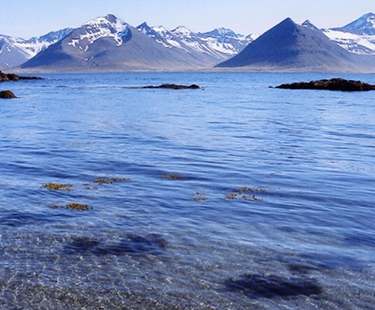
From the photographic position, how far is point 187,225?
46.9 feet

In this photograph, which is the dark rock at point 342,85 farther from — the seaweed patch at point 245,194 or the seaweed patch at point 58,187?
the seaweed patch at point 58,187

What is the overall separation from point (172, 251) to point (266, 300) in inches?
113

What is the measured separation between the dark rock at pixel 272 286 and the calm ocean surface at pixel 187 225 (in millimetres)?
34

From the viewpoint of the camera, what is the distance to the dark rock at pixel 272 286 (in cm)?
1037

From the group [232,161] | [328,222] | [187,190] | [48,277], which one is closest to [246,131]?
[232,161]

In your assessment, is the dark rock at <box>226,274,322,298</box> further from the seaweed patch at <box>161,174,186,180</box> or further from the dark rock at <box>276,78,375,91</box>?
the dark rock at <box>276,78,375,91</box>

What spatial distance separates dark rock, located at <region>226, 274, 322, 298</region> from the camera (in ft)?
34.0

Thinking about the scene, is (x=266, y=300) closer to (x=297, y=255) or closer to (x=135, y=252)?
(x=297, y=255)

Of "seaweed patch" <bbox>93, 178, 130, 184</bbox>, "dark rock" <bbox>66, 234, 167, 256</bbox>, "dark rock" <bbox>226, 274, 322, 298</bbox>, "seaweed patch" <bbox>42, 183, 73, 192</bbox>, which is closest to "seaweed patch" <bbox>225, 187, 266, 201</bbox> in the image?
"seaweed patch" <bbox>93, 178, 130, 184</bbox>

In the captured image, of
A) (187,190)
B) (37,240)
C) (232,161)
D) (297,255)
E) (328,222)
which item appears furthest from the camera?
(232,161)

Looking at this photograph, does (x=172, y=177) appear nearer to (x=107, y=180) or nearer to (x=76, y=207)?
(x=107, y=180)

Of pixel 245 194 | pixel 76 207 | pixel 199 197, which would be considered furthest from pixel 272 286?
pixel 245 194

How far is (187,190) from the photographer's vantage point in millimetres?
18297

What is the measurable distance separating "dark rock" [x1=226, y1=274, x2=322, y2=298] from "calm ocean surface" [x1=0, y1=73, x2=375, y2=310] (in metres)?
0.03
